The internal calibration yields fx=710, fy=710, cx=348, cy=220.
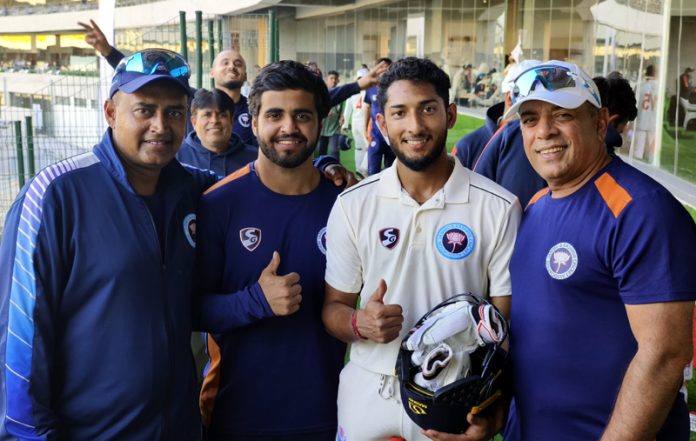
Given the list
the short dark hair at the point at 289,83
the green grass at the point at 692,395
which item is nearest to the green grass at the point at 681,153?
the green grass at the point at 692,395

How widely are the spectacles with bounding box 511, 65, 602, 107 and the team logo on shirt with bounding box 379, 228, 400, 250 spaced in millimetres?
651

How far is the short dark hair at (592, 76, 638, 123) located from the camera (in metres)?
4.46

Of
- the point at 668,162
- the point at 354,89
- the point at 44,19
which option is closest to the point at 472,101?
the point at 668,162

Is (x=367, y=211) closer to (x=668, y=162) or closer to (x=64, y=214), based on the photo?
(x=64, y=214)

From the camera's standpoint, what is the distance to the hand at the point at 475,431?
7.79ft

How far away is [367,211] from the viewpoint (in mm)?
2660

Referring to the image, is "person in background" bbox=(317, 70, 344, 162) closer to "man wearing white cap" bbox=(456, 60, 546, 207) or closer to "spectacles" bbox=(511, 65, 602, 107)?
"man wearing white cap" bbox=(456, 60, 546, 207)

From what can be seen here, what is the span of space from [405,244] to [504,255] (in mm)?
359

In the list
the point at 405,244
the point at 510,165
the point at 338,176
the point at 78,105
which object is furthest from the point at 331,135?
the point at 405,244

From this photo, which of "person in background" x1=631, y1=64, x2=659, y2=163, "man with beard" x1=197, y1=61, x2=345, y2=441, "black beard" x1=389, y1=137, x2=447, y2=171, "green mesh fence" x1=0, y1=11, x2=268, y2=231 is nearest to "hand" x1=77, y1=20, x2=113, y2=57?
"green mesh fence" x1=0, y1=11, x2=268, y2=231

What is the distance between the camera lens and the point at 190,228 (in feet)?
9.07

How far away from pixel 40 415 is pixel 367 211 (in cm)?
130

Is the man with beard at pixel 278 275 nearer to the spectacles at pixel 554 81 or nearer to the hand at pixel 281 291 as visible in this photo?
the hand at pixel 281 291

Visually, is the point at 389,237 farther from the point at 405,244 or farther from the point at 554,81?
the point at 554,81
